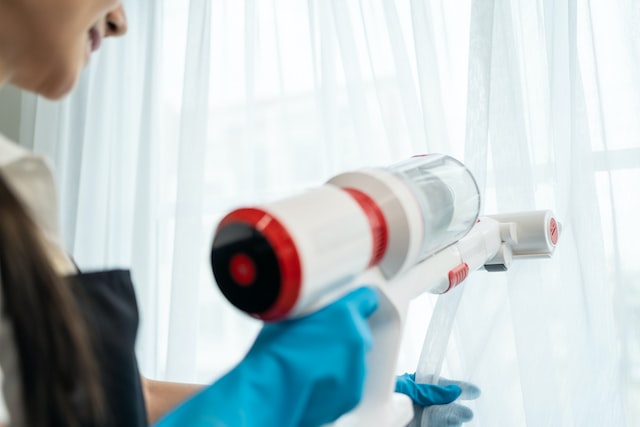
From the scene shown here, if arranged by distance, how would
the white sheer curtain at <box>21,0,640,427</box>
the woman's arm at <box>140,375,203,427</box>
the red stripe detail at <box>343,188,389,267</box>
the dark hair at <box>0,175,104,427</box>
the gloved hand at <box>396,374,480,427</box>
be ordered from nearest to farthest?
the dark hair at <box>0,175,104,427</box> < the red stripe detail at <box>343,188,389,267</box> < the woman's arm at <box>140,375,203,427</box> < the gloved hand at <box>396,374,480,427</box> < the white sheer curtain at <box>21,0,640,427</box>

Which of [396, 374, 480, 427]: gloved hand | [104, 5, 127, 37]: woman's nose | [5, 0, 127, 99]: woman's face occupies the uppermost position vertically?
[104, 5, 127, 37]: woman's nose

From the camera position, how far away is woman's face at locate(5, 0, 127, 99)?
1.71ft

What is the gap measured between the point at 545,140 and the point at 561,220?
6.0 inches

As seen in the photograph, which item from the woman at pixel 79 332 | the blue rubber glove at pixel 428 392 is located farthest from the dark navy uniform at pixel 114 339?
the blue rubber glove at pixel 428 392

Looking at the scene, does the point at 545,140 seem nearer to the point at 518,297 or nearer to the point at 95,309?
the point at 518,297

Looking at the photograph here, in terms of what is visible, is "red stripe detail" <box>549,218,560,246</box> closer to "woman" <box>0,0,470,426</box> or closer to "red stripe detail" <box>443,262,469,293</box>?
"red stripe detail" <box>443,262,469,293</box>

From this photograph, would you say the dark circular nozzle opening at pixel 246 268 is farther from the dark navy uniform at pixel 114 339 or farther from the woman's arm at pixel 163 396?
the woman's arm at pixel 163 396

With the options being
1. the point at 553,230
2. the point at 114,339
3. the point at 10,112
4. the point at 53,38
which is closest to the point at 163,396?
the point at 114,339

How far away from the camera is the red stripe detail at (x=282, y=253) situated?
0.42m

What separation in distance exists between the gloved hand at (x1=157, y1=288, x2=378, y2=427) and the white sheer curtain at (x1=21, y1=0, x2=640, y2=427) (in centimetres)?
60

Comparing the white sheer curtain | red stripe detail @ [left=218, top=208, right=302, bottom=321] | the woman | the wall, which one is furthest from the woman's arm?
the wall

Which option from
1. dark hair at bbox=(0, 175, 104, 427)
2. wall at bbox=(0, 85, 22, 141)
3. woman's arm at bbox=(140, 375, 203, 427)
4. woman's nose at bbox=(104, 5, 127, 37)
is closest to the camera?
dark hair at bbox=(0, 175, 104, 427)

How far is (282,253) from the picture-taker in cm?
42

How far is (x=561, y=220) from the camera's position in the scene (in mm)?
999
